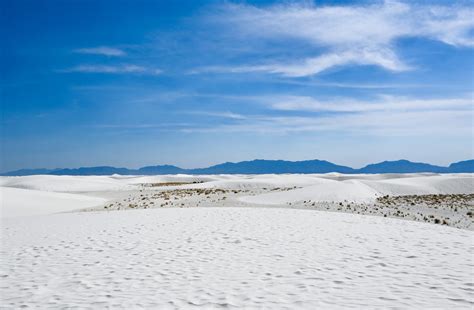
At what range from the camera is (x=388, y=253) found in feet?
32.1

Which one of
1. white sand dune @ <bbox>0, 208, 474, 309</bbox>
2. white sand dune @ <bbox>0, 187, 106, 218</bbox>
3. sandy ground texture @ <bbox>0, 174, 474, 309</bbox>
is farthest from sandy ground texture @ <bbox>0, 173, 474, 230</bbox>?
white sand dune @ <bbox>0, 208, 474, 309</bbox>

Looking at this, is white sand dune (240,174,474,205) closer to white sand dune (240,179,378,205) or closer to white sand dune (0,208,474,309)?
white sand dune (240,179,378,205)

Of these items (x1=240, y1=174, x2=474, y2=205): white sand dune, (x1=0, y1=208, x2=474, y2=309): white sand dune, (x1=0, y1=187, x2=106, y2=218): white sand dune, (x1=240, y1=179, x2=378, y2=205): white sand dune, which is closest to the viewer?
(x1=0, y1=208, x2=474, y2=309): white sand dune

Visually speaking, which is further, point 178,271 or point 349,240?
point 349,240

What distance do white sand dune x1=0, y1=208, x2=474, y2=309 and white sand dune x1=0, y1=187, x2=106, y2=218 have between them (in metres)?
11.7

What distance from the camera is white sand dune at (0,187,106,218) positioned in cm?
2491

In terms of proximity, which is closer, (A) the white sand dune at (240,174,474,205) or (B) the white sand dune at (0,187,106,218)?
(B) the white sand dune at (0,187,106,218)

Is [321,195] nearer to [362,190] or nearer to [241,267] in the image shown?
[362,190]

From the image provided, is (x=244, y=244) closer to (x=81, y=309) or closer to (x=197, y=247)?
(x=197, y=247)

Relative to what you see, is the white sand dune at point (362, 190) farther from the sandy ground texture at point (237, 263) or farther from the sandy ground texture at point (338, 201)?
the sandy ground texture at point (237, 263)

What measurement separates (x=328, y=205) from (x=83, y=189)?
40313 millimetres

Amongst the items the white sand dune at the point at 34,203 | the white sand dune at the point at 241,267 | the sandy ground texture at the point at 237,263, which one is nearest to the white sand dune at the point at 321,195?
the sandy ground texture at the point at 237,263

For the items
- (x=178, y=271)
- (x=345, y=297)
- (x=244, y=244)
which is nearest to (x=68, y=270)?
(x=178, y=271)

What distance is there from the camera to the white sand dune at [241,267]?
21.0ft
